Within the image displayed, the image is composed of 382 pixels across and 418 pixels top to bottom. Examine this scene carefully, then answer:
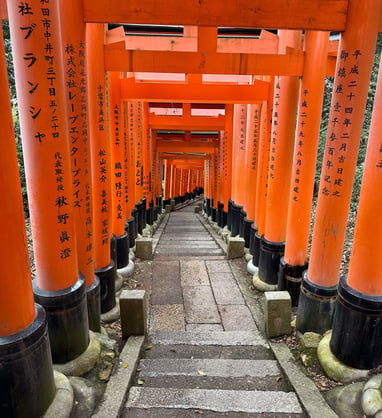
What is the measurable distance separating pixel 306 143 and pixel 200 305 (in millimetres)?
3184

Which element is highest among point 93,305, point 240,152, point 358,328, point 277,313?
point 240,152

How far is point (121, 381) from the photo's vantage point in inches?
121

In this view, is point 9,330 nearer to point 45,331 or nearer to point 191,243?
point 45,331

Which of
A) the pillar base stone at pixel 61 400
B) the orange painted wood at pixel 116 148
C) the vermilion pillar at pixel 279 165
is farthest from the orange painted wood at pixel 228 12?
the pillar base stone at pixel 61 400

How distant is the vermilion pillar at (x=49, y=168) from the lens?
103 inches

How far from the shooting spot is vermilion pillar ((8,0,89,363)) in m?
2.61

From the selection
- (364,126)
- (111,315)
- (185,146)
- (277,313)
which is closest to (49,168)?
(111,315)

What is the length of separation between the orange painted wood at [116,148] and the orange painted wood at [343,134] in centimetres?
390

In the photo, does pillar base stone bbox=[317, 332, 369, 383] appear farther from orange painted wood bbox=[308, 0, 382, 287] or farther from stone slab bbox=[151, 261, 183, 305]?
stone slab bbox=[151, 261, 183, 305]

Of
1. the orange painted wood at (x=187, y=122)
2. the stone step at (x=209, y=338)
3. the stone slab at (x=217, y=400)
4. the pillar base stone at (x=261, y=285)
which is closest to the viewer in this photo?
the stone slab at (x=217, y=400)

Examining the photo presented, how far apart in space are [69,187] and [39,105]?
30.3 inches

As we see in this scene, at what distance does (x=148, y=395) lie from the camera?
2.97 metres

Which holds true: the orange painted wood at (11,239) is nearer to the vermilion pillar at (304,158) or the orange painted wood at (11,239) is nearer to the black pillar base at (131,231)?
the vermilion pillar at (304,158)

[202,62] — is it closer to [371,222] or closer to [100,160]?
[100,160]
